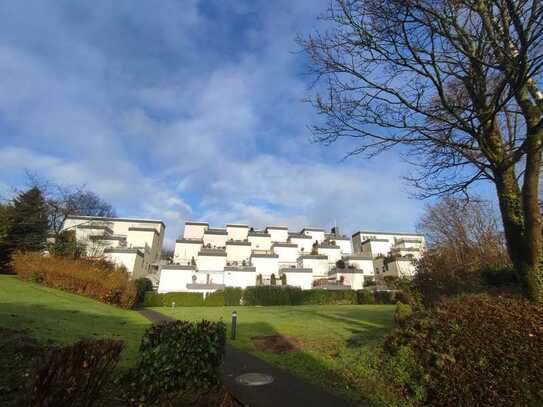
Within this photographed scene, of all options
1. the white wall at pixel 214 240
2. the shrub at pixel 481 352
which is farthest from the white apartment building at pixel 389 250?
the shrub at pixel 481 352

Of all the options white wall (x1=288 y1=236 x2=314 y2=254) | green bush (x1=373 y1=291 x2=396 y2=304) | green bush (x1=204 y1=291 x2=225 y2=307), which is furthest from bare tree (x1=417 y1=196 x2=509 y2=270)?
white wall (x1=288 y1=236 x2=314 y2=254)

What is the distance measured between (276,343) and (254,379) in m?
4.07

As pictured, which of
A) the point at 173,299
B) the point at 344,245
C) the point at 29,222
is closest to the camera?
the point at 29,222

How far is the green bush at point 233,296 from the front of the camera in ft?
106

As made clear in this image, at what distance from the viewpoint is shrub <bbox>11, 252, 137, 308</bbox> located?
846 inches

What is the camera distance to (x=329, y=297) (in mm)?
34562

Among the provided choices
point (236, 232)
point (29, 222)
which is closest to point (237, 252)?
point (236, 232)

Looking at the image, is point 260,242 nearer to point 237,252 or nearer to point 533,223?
point 237,252

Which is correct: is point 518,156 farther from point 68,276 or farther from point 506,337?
point 68,276

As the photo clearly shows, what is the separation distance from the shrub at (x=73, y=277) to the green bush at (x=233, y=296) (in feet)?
37.2

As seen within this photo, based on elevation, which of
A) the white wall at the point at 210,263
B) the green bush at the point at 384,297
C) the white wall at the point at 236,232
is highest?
the white wall at the point at 236,232

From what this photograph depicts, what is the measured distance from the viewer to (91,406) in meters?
3.25

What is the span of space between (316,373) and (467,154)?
689 cm

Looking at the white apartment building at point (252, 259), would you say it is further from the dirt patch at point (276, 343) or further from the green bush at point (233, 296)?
the dirt patch at point (276, 343)
